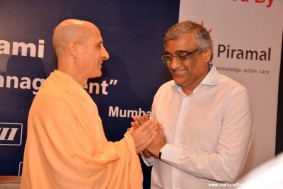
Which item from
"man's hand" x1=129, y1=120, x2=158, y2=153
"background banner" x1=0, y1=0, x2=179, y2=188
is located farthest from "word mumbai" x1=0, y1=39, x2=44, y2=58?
"man's hand" x1=129, y1=120, x2=158, y2=153

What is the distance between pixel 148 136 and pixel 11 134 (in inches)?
60.3

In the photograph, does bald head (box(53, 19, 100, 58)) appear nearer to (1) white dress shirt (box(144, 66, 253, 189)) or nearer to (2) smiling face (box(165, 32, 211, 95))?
(2) smiling face (box(165, 32, 211, 95))

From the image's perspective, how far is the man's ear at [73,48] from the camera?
218 cm

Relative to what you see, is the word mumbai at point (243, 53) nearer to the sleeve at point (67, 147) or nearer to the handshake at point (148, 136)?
the handshake at point (148, 136)

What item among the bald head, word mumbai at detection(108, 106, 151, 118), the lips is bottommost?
word mumbai at detection(108, 106, 151, 118)

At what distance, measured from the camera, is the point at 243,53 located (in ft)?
13.3

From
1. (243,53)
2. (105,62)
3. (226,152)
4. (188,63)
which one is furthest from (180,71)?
(243,53)

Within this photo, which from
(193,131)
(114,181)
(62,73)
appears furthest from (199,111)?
(62,73)

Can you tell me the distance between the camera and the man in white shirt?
87.7 inches

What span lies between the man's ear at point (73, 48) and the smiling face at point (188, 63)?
0.55m

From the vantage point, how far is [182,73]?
2.39 meters

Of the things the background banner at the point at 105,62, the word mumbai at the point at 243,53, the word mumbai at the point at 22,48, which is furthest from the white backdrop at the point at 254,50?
the word mumbai at the point at 22,48

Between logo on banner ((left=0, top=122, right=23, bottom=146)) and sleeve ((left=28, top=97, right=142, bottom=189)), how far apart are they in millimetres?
1366

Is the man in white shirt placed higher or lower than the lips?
lower
